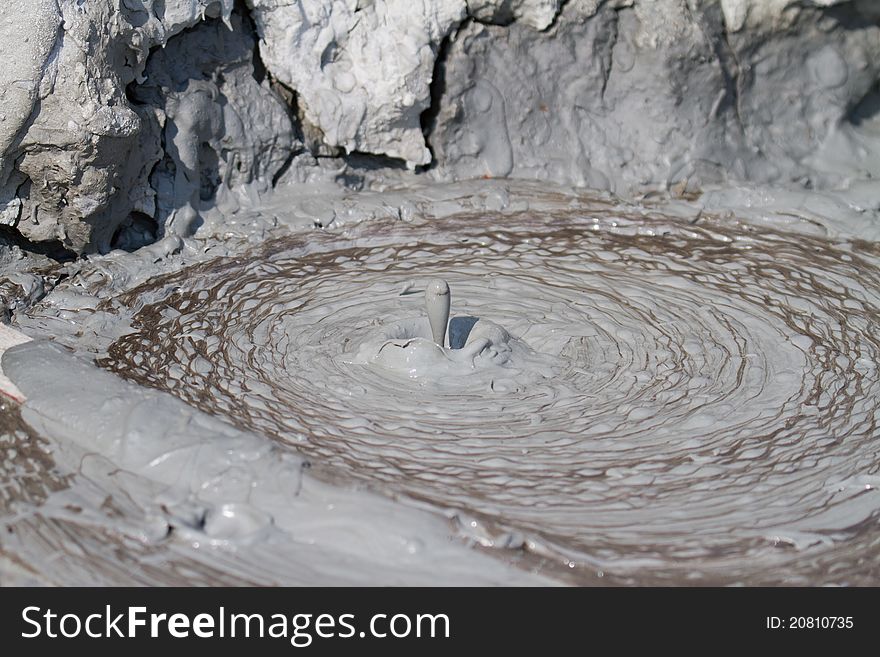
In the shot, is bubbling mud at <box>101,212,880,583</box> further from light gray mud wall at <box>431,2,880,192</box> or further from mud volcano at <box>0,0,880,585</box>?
light gray mud wall at <box>431,2,880,192</box>

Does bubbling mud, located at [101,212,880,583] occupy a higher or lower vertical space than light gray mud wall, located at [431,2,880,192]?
lower

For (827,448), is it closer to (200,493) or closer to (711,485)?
(711,485)

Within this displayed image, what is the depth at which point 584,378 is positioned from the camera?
123 inches

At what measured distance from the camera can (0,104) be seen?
3.37m

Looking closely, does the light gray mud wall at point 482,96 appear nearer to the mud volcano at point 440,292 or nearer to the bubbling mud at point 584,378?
the mud volcano at point 440,292

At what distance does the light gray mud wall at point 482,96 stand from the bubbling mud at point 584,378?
1.18ft

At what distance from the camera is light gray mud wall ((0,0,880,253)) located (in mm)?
3850

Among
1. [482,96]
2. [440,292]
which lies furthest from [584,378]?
[482,96]

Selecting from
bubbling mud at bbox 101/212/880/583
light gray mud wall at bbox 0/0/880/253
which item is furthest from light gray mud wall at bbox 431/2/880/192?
bubbling mud at bbox 101/212/880/583

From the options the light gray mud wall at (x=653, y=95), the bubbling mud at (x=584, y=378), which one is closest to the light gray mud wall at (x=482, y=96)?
the light gray mud wall at (x=653, y=95)

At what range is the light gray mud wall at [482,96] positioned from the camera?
385cm

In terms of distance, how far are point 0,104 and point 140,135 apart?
0.48 meters

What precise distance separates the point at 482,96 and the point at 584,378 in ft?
Answer: 5.27

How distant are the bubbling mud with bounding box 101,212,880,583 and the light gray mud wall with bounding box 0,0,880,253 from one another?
0.36 meters
